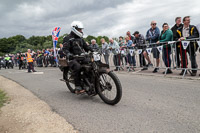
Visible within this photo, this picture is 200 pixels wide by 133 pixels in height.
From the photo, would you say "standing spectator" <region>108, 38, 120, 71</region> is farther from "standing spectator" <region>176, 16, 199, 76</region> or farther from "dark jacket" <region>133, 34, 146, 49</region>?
"standing spectator" <region>176, 16, 199, 76</region>

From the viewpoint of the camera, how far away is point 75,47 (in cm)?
470

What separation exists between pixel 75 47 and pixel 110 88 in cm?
159

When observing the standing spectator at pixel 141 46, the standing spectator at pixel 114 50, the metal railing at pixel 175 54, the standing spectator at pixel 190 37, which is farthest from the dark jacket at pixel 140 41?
the standing spectator at pixel 190 37

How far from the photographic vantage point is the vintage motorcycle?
3.84 m

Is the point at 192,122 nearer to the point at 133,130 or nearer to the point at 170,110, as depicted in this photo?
the point at 170,110

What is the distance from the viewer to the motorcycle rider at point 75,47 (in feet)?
14.6

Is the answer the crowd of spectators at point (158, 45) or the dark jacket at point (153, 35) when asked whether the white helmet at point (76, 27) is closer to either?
the crowd of spectators at point (158, 45)

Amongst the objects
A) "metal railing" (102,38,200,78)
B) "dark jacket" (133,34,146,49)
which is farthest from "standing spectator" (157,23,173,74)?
"dark jacket" (133,34,146,49)

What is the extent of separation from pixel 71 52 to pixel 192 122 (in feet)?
11.3

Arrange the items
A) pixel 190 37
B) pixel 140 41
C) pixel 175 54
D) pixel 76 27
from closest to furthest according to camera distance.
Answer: pixel 76 27 → pixel 190 37 → pixel 175 54 → pixel 140 41

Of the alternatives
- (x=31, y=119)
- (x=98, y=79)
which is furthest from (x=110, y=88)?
(x=31, y=119)

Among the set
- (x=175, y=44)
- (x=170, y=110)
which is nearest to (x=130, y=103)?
(x=170, y=110)

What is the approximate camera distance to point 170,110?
11.3ft

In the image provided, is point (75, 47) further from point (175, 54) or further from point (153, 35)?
point (153, 35)
